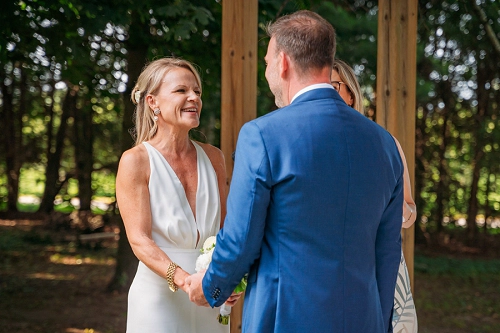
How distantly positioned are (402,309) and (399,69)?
1390 mm

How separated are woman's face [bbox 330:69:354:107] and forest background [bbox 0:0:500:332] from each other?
4.75 feet

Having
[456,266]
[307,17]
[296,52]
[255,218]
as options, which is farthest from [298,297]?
[456,266]

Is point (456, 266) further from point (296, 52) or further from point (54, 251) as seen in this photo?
point (296, 52)

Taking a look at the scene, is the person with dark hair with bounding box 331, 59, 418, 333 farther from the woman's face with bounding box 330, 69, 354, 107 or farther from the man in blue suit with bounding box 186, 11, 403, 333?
the man in blue suit with bounding box 186, 11, 403, 333

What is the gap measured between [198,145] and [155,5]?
103 inches

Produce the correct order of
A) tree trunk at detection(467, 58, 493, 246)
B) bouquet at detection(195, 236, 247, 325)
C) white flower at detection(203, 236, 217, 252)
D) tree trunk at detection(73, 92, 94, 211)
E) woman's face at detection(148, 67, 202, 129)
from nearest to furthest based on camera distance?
bouquet at detection(195, 236, 247, 325), white flower at detection(203, 236, 217, 252), woman's face at detection(148, 67, 202, 129), tree trunk at detection(467, 58, 493, 246), tree trunk at detection(73, 92, 94, 211)

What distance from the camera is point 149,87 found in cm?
267

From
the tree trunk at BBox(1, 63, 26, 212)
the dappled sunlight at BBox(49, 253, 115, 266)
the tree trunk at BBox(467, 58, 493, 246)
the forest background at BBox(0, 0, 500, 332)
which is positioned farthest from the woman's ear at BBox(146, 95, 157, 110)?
the tree trunk at BBox(1, 63, 26, 212)

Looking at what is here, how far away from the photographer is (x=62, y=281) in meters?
7.86

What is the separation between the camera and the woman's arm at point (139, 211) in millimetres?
2432

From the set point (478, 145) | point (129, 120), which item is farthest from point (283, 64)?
point (478, 145)

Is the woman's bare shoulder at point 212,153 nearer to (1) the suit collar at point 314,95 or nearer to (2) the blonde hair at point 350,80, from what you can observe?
(2) the blonde hair at point 350,80

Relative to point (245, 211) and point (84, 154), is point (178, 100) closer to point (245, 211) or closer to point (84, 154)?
point (245, 211)

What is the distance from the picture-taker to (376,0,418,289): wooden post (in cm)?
349
